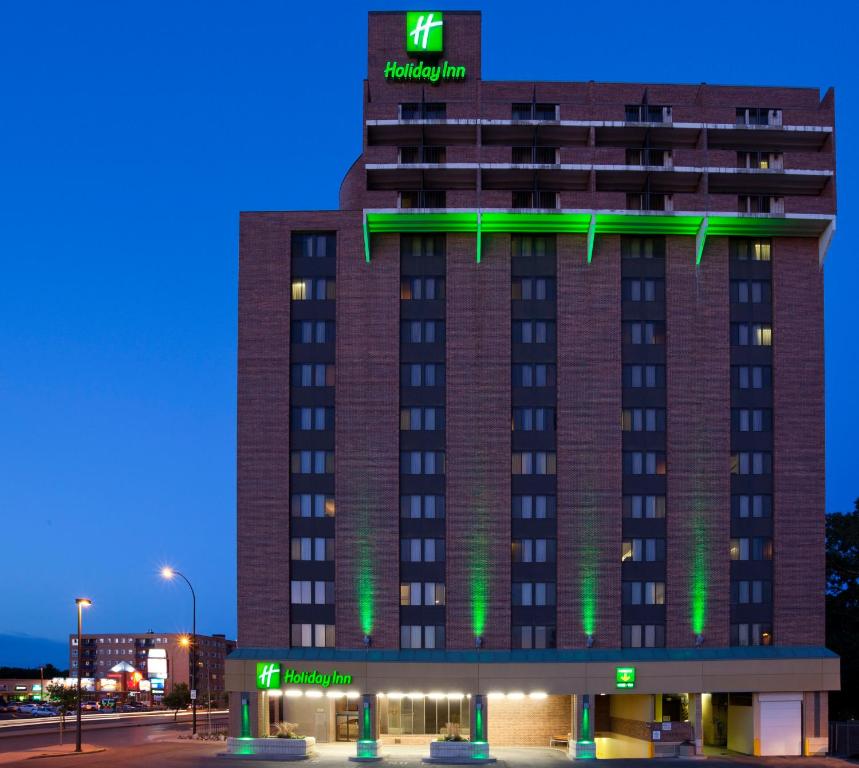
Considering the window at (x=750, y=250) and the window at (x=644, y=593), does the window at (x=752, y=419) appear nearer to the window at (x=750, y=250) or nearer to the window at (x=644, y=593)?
the window at (x=750, y=250)

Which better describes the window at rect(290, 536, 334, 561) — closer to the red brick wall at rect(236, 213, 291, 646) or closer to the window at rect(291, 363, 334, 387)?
the red brick wall at rect(236, 213, 291, 646)

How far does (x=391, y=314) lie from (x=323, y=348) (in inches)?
200

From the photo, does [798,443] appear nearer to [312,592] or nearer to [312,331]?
[312,331]

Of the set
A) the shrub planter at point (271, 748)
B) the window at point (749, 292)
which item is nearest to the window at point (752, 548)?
the window at point (749, 292)

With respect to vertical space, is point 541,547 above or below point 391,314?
below

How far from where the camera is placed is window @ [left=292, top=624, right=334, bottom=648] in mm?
66125

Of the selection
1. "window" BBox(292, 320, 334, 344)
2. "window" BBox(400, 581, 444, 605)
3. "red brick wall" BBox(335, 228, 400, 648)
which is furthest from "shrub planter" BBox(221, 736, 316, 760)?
"window" BBox(292, 320, 334, 344)

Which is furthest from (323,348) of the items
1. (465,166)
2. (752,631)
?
(752,631)

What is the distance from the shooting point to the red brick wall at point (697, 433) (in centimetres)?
6638

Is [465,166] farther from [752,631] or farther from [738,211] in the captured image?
[752,631]

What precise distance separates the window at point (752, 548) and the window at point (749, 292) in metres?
15.8

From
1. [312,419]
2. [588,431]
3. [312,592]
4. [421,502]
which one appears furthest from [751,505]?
[312,419]

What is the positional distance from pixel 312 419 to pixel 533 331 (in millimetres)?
15788

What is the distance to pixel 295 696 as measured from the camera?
68.6 metres
